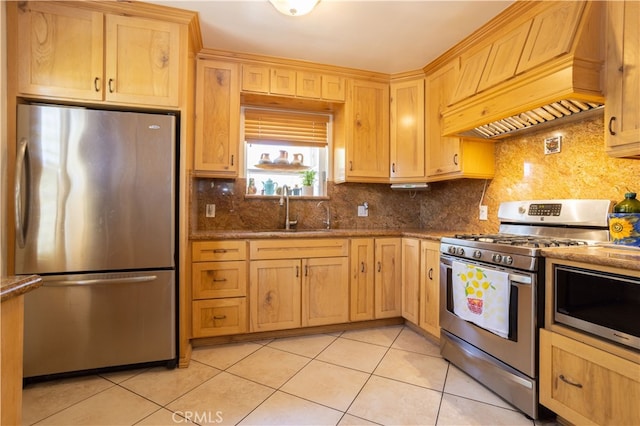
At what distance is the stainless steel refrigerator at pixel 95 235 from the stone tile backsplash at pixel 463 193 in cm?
59

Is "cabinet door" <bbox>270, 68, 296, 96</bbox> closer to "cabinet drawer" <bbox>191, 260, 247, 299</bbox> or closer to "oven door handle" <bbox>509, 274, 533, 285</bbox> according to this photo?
"cabinet drawer" <bbox>191, 260, 247, 299</bbox>

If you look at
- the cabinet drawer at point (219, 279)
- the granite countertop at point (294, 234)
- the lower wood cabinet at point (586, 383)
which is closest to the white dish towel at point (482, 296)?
the lower wood cabinet at point (586, 383)

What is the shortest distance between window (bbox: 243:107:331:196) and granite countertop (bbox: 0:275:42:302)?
2.22 m

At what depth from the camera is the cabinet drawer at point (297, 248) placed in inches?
97.5

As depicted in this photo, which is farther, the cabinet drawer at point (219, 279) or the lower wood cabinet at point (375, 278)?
the lower wood cabinet at point (375, 278)

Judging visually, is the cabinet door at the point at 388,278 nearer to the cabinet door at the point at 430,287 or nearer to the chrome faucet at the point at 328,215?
the cabinet door at the point at 430,287

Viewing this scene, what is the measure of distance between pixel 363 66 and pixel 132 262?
251 centimetres

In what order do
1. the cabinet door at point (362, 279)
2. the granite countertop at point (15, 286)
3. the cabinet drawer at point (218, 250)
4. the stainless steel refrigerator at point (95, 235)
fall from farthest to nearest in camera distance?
the cabinet door at point (362, 279) < the cabinet drawer at point (218, 250) < the stainless steel refrigerator at point (95, 235) < the granite countertop at point (15, 286)

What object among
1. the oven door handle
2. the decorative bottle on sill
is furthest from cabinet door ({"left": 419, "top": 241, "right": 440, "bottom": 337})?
the decorative bottle on sill

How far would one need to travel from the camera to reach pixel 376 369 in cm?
208

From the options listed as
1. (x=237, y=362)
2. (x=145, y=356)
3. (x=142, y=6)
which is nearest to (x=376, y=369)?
(x=237, y=362)

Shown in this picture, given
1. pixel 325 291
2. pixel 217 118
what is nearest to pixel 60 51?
pixel 217 118

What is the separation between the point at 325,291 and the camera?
8.66 feet

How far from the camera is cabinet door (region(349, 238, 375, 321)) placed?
8.86ft
